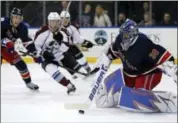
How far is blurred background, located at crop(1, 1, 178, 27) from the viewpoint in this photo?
8.73 metres

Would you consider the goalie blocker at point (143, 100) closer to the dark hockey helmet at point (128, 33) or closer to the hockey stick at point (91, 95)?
the hockey stick at point (91, 95)

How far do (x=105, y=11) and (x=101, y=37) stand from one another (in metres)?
0.59

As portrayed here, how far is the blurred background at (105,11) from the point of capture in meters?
8.73

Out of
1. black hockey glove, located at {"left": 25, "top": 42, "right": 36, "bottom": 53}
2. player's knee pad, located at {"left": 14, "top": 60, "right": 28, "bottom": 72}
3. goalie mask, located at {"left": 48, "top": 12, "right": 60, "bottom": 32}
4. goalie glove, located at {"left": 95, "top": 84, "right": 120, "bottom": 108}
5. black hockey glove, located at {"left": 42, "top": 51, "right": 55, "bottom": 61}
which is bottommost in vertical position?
goalie glove, located at {"left": 95, "top": 84, "right": 120, "bottom": 108}

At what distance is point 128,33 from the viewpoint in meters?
4.05

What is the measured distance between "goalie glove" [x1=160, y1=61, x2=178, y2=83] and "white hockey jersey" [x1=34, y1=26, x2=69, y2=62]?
167 centimetres

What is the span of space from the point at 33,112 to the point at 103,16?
481 cm

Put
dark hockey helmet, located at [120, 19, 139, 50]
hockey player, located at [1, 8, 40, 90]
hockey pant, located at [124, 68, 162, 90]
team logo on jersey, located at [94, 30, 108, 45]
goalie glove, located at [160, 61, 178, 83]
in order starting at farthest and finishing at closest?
team logo on jersey, located at [94, 30, 108, 45] → hockey player, located at [1, 8, 40, 90] → hockey pant, located at [124, 68, 162, 90] → dark hockey helmet, located at [120, 19, 139, 50] → goalie glove, located at [160, 61, 178, 83]

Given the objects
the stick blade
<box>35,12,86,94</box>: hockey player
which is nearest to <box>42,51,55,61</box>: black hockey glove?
<box>35,12,86,94</box>: hockey player

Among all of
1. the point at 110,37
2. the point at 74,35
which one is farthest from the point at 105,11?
the point at 74,35

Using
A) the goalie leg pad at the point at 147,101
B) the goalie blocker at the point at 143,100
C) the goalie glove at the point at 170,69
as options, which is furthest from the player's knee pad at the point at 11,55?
the goalie glove at the point at 170,69

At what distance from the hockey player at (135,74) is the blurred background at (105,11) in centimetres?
444

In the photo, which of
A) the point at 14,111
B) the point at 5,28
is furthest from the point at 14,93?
the point at 14,111

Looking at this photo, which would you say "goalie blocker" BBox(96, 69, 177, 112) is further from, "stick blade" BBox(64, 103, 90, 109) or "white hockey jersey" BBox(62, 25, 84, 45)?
"white hockey jersey" BBox(62, 25, 84, 45)
